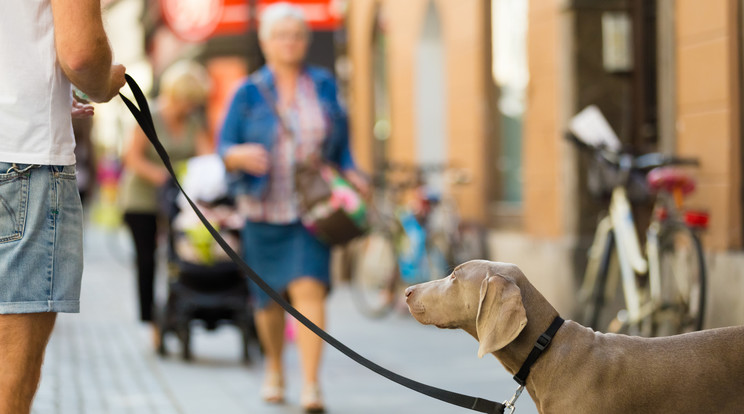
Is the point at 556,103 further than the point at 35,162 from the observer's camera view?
Yes

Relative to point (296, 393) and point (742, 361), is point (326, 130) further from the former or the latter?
point (742, 361)

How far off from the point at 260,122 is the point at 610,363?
3.55 m

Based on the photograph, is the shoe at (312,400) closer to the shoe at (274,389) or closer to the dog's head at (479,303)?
the shoe at (274,389)

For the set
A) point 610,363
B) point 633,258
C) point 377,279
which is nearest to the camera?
point 610,363

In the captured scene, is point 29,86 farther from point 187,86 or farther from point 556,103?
point 556,103

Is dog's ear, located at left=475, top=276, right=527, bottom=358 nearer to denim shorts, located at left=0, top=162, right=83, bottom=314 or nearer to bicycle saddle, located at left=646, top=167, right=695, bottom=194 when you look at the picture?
denim shorts, located at left=0, top=162, right=83, bottom=314

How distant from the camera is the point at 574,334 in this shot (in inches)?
140

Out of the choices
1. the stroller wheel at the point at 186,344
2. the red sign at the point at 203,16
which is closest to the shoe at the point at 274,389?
the stroller wheel at the point at 186,344

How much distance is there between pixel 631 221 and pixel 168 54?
27.9m

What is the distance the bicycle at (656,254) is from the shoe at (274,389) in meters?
2.26

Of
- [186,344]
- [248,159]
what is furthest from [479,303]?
[186,344]

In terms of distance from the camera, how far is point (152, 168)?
28.9 ft

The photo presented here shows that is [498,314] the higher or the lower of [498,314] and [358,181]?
the lower

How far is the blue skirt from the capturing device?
6438 mm
